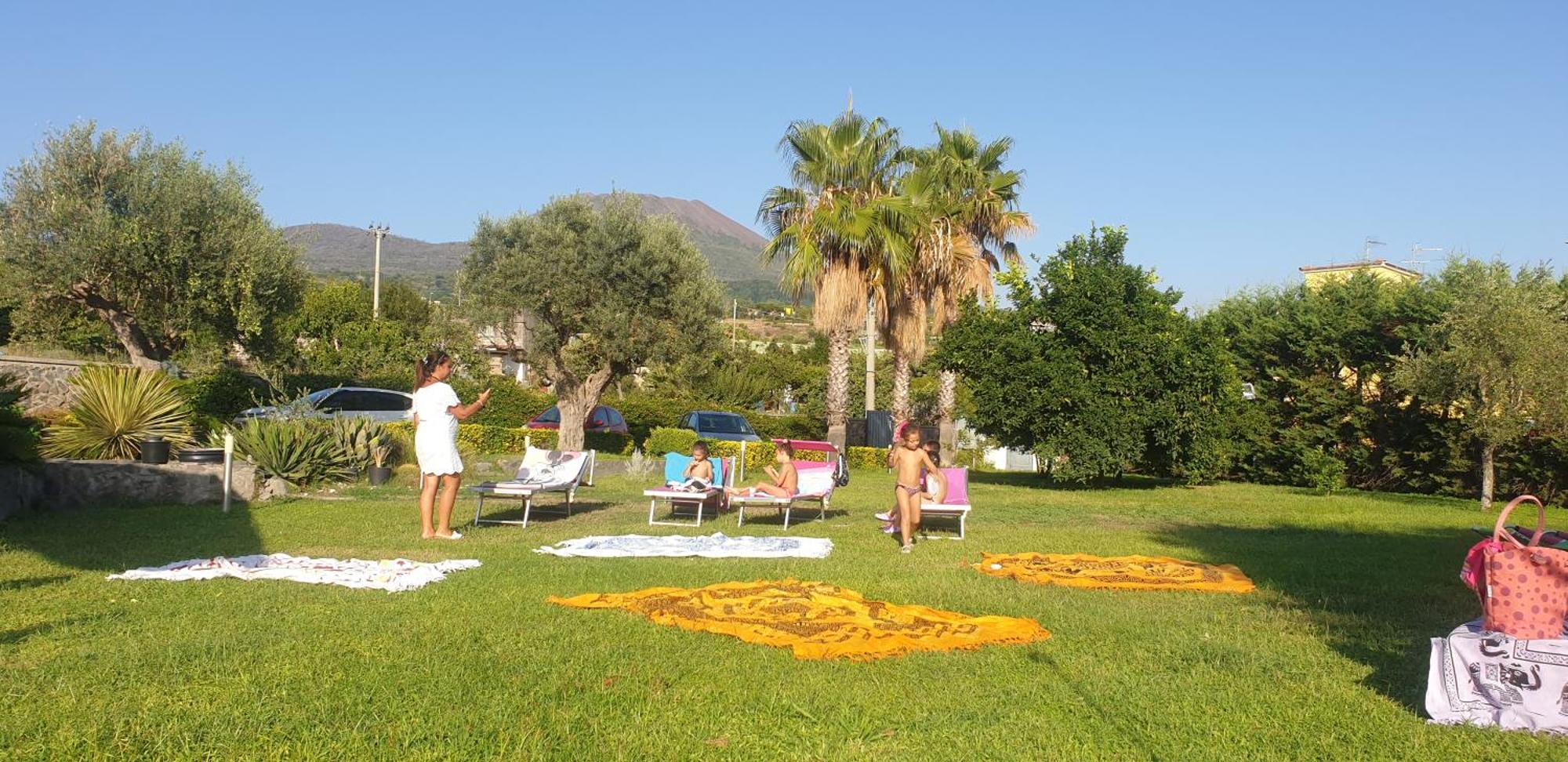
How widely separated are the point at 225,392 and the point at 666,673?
19.5m

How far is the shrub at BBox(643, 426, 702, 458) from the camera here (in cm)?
2412

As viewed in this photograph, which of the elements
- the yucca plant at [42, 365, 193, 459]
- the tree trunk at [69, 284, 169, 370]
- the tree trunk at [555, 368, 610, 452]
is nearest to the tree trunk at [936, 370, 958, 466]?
the tree trunk at [555, 368, 610, 452]

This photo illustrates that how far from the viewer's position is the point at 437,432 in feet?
34.1

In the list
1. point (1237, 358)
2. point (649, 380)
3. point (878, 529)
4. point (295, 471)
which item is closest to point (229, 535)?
point (295, 471)

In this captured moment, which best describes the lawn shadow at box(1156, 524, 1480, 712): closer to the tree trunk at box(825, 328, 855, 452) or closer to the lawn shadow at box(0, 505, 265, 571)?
the lawn shadow at box(0, 505, 265, 571)

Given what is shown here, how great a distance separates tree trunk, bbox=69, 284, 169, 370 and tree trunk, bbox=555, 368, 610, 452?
737 cm

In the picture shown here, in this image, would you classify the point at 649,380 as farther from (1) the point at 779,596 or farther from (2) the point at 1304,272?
(1) the point at 779,596

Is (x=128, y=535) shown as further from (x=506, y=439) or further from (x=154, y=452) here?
(x=506, y=439)

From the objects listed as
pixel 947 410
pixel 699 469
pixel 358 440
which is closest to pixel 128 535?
pixel 699 469

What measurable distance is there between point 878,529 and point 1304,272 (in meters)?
23.9

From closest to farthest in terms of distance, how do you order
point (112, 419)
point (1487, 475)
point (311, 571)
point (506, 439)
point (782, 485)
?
point (311, 571), point (782, 485), point (112, 419), point (1487, 475), point (506, 439)

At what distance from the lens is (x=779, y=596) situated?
23.5 feet

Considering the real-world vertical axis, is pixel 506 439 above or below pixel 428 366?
below

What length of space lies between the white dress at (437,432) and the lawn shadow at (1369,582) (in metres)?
6.93
